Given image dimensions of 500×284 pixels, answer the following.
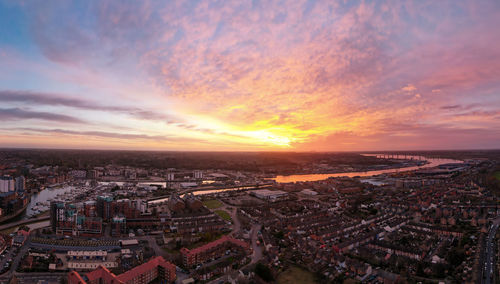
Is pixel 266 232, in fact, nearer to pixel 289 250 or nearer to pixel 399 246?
pixel 289 250

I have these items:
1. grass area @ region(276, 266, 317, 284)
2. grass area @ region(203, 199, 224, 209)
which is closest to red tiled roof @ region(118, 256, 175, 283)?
grass area @ region(276, 266, 317, 284)

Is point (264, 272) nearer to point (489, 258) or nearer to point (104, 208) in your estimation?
point (489, 258)

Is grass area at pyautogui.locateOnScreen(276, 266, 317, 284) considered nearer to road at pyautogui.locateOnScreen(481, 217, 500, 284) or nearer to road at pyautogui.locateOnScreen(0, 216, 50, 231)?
road at pyautogui.locateOnScreen(481, 217, 500, 284)

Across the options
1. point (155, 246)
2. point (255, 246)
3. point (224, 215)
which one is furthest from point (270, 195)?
point (155, 246)

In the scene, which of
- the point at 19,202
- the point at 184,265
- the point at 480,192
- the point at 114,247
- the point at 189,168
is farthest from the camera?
the point at 189,168

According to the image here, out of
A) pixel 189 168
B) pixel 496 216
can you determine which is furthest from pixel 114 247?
pixel 189 168

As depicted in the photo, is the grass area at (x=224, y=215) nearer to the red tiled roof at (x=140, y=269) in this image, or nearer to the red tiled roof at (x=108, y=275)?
the red tiled roof at (x=140, y=269)

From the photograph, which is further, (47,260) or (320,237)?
(320,237)

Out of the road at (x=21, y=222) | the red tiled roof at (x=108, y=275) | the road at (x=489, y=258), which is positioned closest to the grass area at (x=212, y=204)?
the road at (x=21, y=222)

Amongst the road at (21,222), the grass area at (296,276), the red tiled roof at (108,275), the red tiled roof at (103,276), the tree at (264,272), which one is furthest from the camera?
the road at (21,222)
